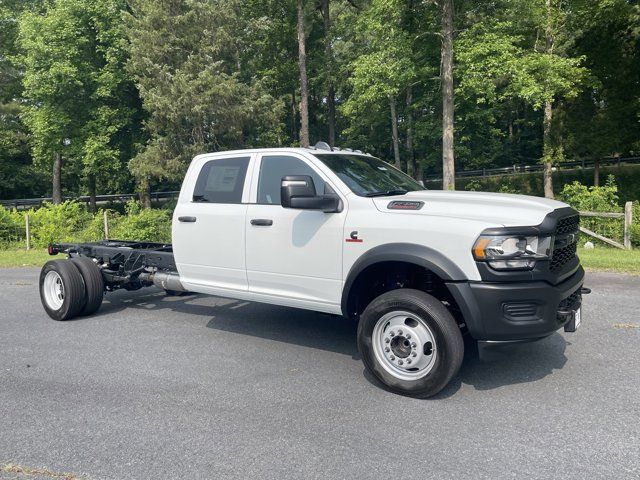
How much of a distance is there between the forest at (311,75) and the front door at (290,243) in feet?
50.6

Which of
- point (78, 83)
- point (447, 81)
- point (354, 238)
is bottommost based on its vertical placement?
point (354, 238)

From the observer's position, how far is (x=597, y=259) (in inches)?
440

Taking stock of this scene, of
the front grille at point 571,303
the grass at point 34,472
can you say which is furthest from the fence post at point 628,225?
the grass at point 34,472

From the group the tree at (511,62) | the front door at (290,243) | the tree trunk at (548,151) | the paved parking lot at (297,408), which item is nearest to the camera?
the paved parking lot at (297,408)

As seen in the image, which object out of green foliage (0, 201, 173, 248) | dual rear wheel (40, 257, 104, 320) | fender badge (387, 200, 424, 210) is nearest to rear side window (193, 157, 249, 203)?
fender badge (387, 200, 424, 210)

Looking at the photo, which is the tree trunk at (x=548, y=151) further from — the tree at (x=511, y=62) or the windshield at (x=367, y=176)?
the windshield at (x=367, y=176)

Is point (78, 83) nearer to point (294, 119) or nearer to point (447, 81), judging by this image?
point (294, 119)

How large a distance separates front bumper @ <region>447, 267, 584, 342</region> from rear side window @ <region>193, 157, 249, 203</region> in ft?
8.95

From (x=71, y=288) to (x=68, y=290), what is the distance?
5 centimetres

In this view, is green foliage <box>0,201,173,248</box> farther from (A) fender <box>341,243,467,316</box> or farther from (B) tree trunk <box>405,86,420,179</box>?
(B) tree trunk <box>405,86,420,179</box>

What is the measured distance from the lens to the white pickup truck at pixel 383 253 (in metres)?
3.98

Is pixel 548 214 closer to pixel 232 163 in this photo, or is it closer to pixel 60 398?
pixel 232 163

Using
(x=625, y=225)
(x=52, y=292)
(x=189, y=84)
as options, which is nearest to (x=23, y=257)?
(x=52, y=292)

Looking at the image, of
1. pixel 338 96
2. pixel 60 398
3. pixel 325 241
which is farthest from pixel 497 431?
pixel 338 96
